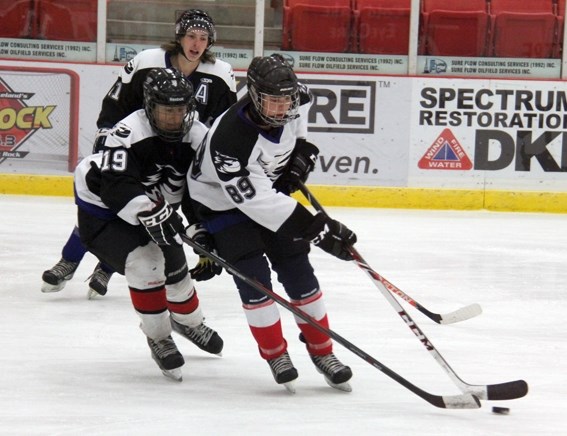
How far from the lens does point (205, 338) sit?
330 centimetres

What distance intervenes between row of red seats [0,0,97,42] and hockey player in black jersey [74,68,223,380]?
4.61 meters

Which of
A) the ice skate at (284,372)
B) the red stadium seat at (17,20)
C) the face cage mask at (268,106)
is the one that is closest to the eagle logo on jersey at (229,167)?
the face cage mask at (268,106)

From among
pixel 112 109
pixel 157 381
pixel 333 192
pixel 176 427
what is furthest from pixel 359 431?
pixel 333 192

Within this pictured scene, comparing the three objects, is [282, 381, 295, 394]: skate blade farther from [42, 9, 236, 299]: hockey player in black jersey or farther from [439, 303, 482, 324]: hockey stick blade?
[42, 9, 236, 299]: hockey player in black jersey

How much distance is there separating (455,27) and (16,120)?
3.06m

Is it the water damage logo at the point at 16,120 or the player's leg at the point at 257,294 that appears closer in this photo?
the player's leg at the point at 257,294

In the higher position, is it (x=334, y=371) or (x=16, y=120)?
(x=16, y=120)

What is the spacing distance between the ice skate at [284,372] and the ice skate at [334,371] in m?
0.10

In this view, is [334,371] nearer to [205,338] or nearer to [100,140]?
[205,338]

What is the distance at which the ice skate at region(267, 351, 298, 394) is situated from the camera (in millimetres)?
2904

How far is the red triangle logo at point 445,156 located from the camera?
24.0 feet

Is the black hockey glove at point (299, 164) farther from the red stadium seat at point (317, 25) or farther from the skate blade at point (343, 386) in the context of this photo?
the red stadium seat at point (317, 25)

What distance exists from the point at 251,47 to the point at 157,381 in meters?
4.85

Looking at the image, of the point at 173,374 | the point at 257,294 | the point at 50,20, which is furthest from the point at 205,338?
the point at 50,20
